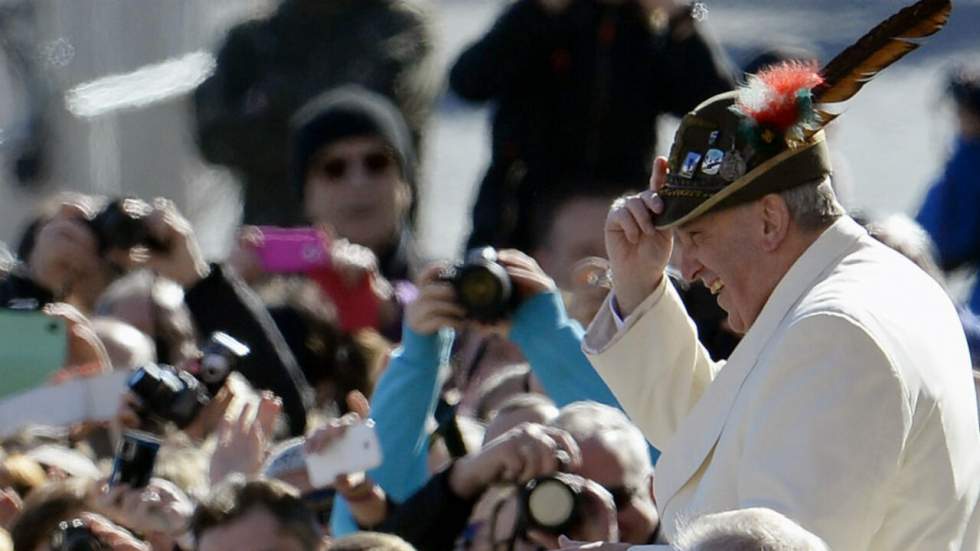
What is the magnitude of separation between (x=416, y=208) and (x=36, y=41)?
240 centimetres

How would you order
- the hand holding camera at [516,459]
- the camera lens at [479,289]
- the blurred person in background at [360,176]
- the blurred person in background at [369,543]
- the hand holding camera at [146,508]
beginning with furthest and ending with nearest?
the blurred person in background at [360,176]
the camera lens at [479,289]
the hand holding camera at [146,508]
the hand holding camera at [516,459]
the blurred person in background at [369,543]

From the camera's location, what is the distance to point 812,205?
13.3ft

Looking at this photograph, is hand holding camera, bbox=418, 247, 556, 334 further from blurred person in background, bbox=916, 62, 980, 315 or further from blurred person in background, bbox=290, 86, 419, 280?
blurred person in background, bbox=916, 62, 980, 315

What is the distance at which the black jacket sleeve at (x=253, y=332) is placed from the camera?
6.56 metres

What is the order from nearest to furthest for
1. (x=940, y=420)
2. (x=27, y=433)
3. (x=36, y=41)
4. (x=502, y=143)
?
(x=940, y=420), (x=27, y=433), (x=502, y=143), (x=36, y=41)

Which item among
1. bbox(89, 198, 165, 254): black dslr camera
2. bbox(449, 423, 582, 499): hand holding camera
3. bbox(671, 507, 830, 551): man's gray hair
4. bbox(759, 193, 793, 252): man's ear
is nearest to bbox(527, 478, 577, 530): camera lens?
bbox(449, 423, 582, 499): hand holding camera

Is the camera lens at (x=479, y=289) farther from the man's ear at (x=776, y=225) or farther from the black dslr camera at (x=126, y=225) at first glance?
the black dslr camera at (x=126, y=225)

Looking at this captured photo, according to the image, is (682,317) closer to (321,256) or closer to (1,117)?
(321,256)

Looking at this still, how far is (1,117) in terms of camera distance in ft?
33.6

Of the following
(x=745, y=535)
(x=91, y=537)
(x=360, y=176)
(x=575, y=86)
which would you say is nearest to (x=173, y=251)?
(x=360, y=176)

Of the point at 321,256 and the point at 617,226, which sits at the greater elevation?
the point at 617,226

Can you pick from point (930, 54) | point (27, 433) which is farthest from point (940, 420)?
point (930, 54)

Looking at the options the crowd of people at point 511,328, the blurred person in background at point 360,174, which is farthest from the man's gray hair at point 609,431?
the blurred person in background at point 360,174

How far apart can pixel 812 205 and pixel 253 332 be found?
114 inches
